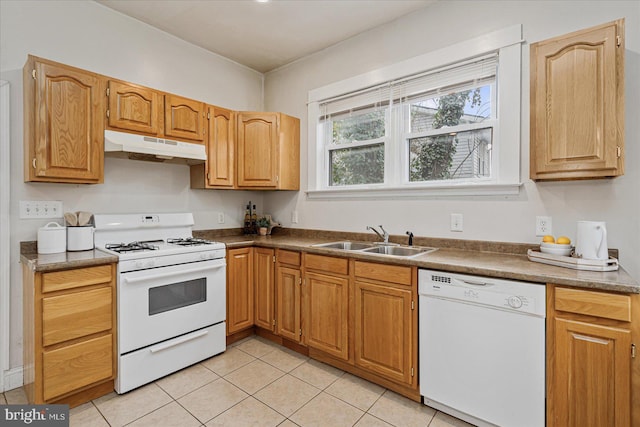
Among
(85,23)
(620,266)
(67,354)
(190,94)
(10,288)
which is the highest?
(85,23)

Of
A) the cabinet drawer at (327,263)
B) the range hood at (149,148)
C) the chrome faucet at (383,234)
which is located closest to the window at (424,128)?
the chrome faucet at (383,234)

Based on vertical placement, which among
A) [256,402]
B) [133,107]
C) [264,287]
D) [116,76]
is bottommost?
[256,402]

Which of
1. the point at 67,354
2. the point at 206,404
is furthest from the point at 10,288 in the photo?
the point at 206,404

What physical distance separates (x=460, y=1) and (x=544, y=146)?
1.35 metres

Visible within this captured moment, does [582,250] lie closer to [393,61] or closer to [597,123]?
[597,123]

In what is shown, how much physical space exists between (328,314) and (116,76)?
262cm

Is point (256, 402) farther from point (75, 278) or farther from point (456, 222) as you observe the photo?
point (456, 222)

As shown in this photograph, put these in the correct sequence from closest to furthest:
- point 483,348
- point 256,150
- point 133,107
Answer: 1. point 483,348
2. point 133,107
3. point 256,150

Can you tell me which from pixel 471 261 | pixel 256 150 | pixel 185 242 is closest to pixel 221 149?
pixel 256 150

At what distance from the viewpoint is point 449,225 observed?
7.98ft

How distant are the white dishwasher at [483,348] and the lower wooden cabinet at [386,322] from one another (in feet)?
0.25

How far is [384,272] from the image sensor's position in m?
2.12

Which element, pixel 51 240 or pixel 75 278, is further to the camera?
pixel 51 240

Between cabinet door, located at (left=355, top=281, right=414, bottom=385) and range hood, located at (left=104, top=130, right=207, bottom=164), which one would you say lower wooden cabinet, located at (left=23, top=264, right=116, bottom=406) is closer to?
range hood, located at (left=104, top=130, right=207, bottom=164)
